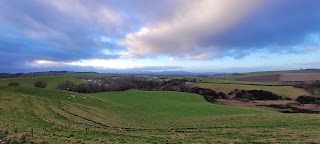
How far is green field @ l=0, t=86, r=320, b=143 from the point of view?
20703mm

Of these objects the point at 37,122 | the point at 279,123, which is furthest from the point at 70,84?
the point at 279,123

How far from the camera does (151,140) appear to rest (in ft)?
68.7

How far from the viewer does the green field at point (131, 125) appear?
20703mm

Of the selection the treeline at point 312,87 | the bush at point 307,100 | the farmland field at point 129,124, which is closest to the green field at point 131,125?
the farmland field at point 129,124

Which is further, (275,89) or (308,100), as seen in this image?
(275,89)

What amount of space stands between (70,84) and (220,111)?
7731 centimetres

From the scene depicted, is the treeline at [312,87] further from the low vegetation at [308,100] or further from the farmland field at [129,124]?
the farmland field at [129,124]

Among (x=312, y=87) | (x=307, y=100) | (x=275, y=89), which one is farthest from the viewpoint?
(x=312, y=87)

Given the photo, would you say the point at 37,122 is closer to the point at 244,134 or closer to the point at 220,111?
the point at 244,134

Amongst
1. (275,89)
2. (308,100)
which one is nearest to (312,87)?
(275,89)

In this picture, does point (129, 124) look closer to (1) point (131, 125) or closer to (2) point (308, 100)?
(1) point (131, 125)

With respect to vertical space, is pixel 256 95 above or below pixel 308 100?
above

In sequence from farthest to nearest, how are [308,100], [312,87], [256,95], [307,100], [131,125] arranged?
[312,87], [256,95], [307,100], [308,100], [131,125]

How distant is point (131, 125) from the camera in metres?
34.6
